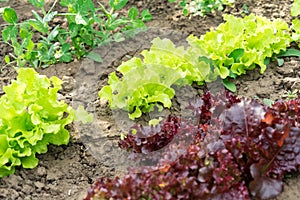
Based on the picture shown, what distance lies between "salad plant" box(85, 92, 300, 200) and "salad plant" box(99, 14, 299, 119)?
0.50 meters

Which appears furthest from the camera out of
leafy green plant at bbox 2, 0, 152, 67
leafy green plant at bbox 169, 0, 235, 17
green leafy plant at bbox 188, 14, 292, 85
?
leafy green plant at bbox 169, 0, 235, 17

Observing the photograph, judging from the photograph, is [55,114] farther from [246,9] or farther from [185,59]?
[246,9]

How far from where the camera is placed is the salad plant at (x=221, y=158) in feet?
9.57

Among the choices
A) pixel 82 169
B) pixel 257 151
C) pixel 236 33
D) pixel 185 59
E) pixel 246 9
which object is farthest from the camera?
pixel 246 9

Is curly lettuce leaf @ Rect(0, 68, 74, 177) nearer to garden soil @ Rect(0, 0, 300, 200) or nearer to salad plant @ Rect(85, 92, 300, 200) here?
garden soil @ Rect(0, 0, 300, 200)

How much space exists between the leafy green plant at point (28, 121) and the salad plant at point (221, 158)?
62 cm

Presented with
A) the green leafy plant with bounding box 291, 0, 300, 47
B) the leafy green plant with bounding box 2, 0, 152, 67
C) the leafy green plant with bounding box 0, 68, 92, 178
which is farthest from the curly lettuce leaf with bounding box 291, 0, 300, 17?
the leafy green plant with bounding box 0, 68, 92, 178

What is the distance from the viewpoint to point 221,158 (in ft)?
9.96

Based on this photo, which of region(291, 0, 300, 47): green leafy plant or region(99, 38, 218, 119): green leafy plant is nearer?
region(99, 38, 218, 119): green leafy plant

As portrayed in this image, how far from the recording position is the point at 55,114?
12.1 feet

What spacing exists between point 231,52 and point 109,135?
1216mm

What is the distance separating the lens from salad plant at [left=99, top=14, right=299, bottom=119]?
Answer: 388 centimetres

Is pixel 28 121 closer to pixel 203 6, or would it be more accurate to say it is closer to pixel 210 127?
pixel 210 127

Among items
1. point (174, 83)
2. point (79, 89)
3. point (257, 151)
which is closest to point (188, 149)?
point (257, 151)
